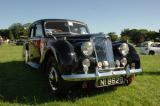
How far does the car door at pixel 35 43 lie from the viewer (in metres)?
8.81

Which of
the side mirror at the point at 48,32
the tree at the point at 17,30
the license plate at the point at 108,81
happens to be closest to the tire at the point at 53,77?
the license plate at the point at 108,81

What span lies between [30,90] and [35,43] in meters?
2.24

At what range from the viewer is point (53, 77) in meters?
6.79

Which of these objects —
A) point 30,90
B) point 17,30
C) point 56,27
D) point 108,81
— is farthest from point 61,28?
point 17,30

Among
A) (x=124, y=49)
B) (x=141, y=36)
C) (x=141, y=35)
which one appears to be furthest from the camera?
(x=141, y=35)

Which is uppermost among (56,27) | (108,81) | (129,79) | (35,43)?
(56,27)

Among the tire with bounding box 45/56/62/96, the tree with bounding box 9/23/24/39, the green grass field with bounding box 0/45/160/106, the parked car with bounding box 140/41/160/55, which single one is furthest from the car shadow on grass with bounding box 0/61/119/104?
the tree with bounding box 9/23/24/39

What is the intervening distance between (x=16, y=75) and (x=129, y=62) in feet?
12.8

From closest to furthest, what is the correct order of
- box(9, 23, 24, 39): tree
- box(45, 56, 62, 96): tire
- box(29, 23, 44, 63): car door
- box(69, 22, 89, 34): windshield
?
box(45, 56, 62, 96): tire < box(29, 23, 44, 63): car door < box(69, 22, 89, 34): windshield < box(9, 23, 24, 39): tree

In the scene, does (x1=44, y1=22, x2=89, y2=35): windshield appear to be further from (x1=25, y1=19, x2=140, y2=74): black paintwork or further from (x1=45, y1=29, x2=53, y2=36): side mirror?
(x1=25, y1=19, x2=140, y2=74): black paintwork

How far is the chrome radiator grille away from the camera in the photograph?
660 cm

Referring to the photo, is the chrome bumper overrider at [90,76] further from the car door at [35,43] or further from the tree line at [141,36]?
the tree line at [141,36]

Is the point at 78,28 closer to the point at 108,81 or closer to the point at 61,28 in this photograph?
the point at 61,28

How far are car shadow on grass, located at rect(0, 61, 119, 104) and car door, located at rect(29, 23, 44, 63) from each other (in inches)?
23.6
